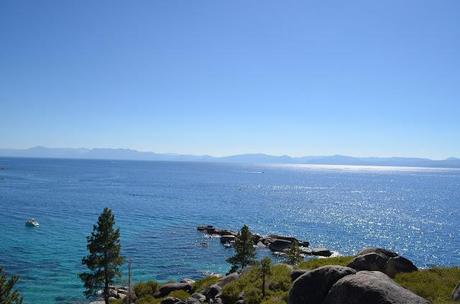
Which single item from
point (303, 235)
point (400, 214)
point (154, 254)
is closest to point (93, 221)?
point (154, 254)

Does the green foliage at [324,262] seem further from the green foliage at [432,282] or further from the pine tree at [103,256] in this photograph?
the pine tree at [103,256]

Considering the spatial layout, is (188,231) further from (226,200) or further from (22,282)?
(226,200)

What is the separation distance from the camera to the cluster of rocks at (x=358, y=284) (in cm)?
1927

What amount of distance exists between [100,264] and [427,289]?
120 feet

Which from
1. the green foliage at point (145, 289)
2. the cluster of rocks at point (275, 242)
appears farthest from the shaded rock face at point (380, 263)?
the cluster of rocks at point (275, 242)

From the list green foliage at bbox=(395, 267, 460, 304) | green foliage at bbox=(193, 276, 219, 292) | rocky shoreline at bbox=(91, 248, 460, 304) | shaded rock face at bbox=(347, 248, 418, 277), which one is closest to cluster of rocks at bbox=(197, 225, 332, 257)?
green foliage at bbox=(193, 276, 219, 292)

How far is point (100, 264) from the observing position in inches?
1900

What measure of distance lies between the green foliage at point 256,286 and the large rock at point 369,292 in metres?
11.5

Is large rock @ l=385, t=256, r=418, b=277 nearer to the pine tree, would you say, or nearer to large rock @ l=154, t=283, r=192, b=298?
large rock @ l=154, t=283, r=192, b=298

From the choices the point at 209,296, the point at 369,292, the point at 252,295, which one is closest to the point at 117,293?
the point at 209,296

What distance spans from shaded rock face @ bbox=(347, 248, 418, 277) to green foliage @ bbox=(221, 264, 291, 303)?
7511mm

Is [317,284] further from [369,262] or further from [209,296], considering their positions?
[209,296]

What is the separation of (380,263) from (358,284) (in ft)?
29.8

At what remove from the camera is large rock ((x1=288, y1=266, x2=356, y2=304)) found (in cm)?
2269
